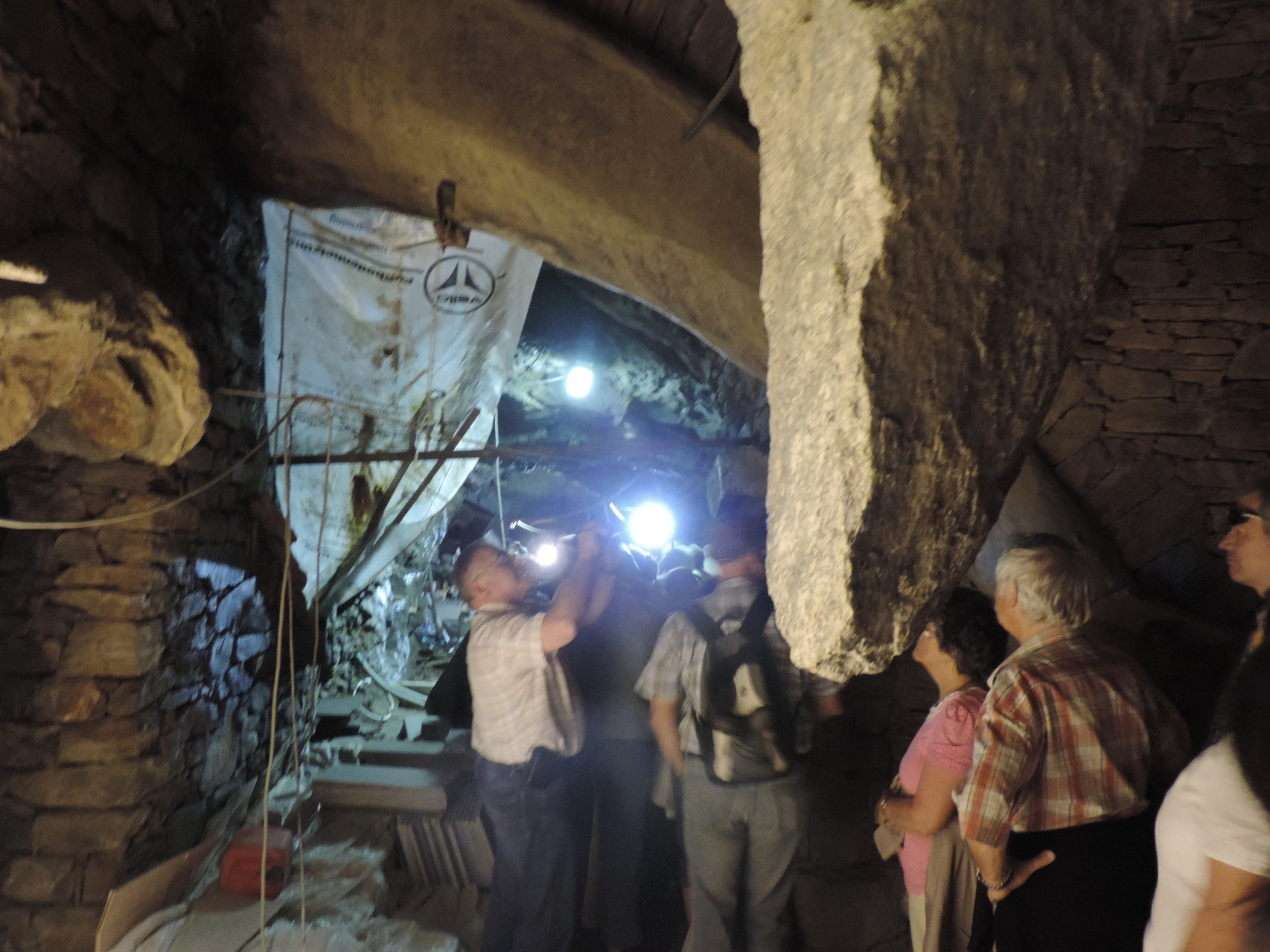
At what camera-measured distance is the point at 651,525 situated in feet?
23.2

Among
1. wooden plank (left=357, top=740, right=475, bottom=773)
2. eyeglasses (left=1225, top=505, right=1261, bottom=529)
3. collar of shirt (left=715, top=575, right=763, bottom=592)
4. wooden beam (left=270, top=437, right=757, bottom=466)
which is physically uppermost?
wooden beam (left=270, top=437, right=757, bottom=466)

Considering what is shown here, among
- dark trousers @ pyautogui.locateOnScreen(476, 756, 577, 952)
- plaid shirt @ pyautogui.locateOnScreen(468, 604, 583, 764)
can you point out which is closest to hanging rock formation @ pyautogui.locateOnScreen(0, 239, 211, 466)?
plaid shirt @ pyautogui.locateOnScreen(468, 604, 583, 764)

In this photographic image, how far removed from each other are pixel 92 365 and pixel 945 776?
272 centimetres

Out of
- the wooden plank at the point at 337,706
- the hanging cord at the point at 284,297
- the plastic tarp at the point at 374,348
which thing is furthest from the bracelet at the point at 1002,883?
the wooden plank at the point at 337,706

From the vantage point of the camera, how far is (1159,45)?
3.49 feet

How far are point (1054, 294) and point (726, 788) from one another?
187 centimetres

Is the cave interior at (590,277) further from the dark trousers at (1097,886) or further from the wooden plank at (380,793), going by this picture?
the dark trousers at (1097,886)

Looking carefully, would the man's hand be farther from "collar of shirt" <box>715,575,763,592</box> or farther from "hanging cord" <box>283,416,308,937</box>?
"hanging cord" <box>283,416,308,937</box>

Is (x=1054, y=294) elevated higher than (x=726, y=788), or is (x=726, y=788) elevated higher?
(x=1054, y=294)

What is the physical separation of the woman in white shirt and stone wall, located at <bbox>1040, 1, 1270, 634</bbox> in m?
1.22

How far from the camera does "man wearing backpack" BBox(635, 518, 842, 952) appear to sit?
2230mm

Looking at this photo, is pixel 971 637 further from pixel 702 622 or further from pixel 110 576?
pixel 110 576

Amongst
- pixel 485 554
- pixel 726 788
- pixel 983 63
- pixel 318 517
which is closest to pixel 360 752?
pixel 318 517

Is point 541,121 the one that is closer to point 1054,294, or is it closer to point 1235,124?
point 1054,294
